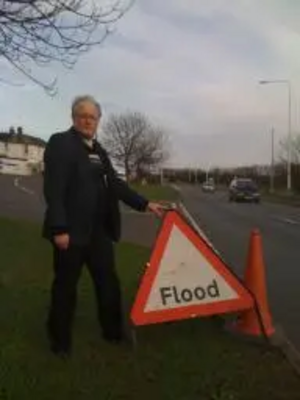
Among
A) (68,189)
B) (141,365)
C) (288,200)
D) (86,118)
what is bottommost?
(288,200)

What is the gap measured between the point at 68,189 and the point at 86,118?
0.52 metres

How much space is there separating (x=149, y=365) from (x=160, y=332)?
1026mm

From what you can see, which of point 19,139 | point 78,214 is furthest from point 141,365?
point 19,139

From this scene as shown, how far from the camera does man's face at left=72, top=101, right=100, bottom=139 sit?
6367mm

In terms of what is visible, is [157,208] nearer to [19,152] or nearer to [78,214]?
[78,214]

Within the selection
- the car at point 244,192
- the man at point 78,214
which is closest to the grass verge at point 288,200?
the car at point 244,192

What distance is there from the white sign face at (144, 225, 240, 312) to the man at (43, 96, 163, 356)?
13.3 inches

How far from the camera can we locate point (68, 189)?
6293 millimetres

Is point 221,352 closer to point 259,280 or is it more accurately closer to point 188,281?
point 188,281

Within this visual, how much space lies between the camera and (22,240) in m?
15.8

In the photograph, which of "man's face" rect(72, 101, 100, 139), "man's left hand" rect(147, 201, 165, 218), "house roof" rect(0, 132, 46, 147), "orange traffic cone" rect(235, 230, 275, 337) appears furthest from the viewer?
"house roof" rect(0, 132, 46, 147)

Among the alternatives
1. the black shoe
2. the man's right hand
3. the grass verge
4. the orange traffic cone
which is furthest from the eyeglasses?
the grass verge

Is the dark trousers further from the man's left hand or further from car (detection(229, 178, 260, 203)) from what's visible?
car (detection(229, 178, 260, 203))

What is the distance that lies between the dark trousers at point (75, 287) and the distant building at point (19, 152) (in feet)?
483
